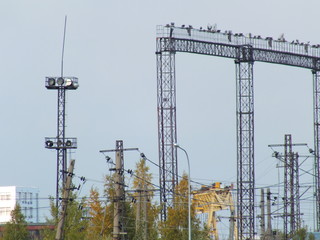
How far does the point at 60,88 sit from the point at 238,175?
18.9 meters

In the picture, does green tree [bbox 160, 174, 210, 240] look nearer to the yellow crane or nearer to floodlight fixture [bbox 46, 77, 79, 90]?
floodlight fixture [bbox 46, 77, 79, 90]

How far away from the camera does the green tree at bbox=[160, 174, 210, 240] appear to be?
73125mm

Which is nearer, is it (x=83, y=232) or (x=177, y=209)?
(x=83, y=232)

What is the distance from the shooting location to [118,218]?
51969 mm

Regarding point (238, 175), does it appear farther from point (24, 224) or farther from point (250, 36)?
point (24, 224)

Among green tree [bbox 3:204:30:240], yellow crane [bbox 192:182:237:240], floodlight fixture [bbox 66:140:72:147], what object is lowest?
green tree [bbox 3:204:30:240]

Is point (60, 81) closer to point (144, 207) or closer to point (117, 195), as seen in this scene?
point (144, 207)

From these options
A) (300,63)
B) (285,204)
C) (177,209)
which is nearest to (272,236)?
(285,204)

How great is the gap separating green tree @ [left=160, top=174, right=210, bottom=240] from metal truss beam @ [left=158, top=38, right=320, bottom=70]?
42.1ft

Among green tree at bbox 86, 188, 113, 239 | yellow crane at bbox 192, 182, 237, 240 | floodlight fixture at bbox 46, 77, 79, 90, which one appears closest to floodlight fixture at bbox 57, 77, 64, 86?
floodlight fixture at bbox 46, 77, 79, 90

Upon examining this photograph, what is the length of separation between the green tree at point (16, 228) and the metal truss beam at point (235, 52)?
1980 cm

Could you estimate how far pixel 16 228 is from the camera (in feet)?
247

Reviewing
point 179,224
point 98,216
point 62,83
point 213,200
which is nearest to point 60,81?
point 62,83

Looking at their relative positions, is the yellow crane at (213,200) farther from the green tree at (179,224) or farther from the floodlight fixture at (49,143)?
the floodlight fixture at (49,143)
